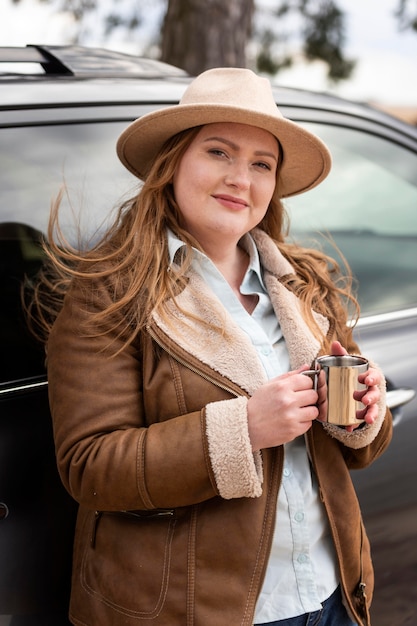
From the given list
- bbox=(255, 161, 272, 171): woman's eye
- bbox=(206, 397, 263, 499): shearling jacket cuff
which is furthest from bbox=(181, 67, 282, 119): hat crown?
bbox=(206, 397, 263, 499): shearling jacket cuff

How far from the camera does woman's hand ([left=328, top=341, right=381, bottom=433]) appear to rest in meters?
1.53

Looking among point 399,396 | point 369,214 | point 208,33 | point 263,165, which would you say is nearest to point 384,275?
point 369,214

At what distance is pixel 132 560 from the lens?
60.9 inches

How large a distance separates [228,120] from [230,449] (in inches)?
26.6

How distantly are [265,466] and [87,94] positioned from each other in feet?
3.42

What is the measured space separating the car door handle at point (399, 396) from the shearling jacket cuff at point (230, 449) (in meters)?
0.80

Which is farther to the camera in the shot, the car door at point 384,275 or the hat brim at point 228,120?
the car door at point 384,275

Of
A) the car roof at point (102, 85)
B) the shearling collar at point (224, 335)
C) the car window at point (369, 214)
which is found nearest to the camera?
the shearling collar at point (224, 335)

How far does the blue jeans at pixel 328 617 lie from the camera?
1609 millimetres

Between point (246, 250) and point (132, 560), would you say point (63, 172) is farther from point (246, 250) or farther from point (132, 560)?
point (132, 560)

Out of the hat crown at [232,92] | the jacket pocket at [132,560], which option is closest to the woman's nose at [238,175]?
the hat crown at [232,92]

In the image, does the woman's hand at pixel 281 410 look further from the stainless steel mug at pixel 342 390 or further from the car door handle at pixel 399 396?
the car door handle at pixel 399 396

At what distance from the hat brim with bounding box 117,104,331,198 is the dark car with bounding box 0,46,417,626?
0.72 ft

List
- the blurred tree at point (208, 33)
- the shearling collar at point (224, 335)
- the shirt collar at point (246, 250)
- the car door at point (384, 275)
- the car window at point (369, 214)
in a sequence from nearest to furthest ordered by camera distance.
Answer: the shearling collar at point (224, 335), the shirt collar at point (246, 250), the car door at point (384, 275), the car window at point (369, 214), the blurred tree at point (208, 33)
